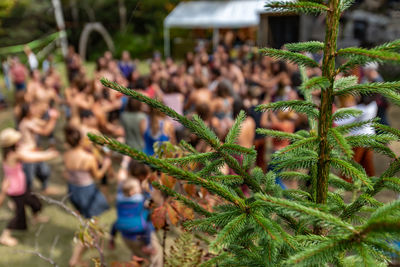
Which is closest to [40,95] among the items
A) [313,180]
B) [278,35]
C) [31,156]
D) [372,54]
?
[31,156]

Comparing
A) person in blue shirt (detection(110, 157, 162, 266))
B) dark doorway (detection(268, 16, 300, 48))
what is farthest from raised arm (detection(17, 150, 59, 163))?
dark doorway (detection(268, 16, 300, 48))

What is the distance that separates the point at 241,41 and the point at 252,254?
15554 mm

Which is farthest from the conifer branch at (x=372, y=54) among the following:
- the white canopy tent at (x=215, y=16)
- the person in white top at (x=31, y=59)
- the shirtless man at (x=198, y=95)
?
the white canopy tent at (x=215, y=16)

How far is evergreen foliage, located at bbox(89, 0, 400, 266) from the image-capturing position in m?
0.62

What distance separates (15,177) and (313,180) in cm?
380

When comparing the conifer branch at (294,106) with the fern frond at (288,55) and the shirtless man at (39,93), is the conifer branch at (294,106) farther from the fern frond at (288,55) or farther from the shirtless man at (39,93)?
the shirtless man at (39,93)

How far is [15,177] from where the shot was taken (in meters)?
3.88

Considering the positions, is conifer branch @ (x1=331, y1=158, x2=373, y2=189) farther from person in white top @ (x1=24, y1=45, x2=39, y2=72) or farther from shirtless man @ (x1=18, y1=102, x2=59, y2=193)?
person in white top @ (x1=24, y1=45, x2=39, y2=72)

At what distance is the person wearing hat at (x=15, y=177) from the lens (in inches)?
148

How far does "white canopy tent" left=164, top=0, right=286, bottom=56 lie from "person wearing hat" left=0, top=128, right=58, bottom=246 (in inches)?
409

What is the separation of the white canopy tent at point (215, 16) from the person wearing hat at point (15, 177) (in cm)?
1039

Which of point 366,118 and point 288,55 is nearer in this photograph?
point 288,55

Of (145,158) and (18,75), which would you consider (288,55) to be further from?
(18,75)

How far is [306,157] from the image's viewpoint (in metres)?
0.96
